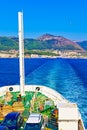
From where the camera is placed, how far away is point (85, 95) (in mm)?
68125

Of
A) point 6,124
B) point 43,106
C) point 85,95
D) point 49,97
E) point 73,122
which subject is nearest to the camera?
point 73,122

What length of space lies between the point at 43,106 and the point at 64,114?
10.1m

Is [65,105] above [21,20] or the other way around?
the other way around

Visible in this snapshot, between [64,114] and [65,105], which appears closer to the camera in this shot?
[64,114]

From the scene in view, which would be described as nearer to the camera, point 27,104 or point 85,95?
point 27,104

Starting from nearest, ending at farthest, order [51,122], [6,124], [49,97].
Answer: [6,124] → [51,122] → [49,97]

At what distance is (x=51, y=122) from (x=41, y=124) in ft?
8.85

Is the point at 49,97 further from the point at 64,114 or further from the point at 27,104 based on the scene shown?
the point at 64,114

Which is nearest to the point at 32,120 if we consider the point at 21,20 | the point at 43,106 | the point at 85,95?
the point at 43,106

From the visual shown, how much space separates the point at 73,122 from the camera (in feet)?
84.2

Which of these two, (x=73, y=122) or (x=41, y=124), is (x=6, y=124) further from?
(x=73, y=122)

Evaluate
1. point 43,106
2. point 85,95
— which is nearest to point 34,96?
point 43,106

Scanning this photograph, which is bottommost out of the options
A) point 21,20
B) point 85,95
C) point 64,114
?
point 85,95

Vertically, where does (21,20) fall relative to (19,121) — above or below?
above
